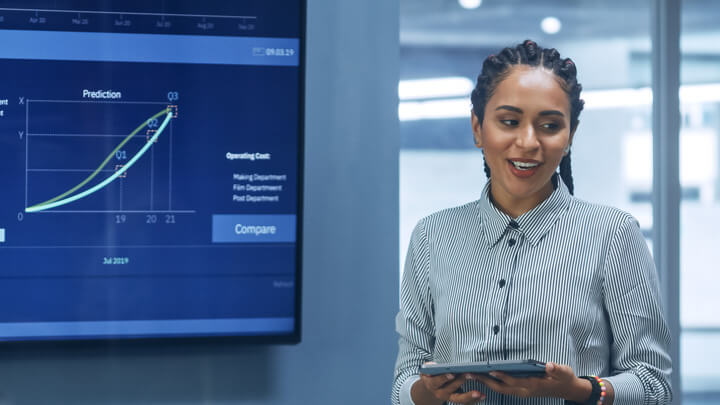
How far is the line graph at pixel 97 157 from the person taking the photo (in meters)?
1.93

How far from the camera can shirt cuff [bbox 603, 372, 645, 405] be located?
139cm

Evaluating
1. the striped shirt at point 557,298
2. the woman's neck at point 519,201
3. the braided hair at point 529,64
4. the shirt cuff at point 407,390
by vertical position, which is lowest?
the shirt cuff at point 407,390

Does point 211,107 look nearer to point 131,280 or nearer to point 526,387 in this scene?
point 131,280

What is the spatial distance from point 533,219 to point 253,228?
0.87 metres

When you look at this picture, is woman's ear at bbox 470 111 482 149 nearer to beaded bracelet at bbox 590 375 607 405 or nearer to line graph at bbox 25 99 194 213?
beaded bracelet at bbox 590 375 607 405

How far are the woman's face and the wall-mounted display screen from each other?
71 centimetres

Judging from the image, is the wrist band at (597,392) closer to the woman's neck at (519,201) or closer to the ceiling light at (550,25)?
the woman's neck at (519,201)

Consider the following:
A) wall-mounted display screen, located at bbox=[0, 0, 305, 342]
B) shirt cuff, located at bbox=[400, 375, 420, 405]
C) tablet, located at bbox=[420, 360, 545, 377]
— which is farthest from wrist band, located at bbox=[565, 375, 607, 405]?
wall-mounted display screen, located at bbox=[0, 0, 305, 342]

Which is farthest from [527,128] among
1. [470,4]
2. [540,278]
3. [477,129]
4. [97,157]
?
[470,4]

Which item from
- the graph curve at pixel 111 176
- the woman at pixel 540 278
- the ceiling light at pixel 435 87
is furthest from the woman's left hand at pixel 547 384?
the ceiling light at pixel 435 87

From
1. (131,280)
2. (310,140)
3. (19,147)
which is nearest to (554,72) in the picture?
(310,140)

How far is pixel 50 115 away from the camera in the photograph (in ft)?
6.37

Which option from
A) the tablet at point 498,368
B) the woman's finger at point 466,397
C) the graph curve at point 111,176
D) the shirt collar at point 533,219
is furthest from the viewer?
the graph curve at point 111,176

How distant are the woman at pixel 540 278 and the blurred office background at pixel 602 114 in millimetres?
1070
